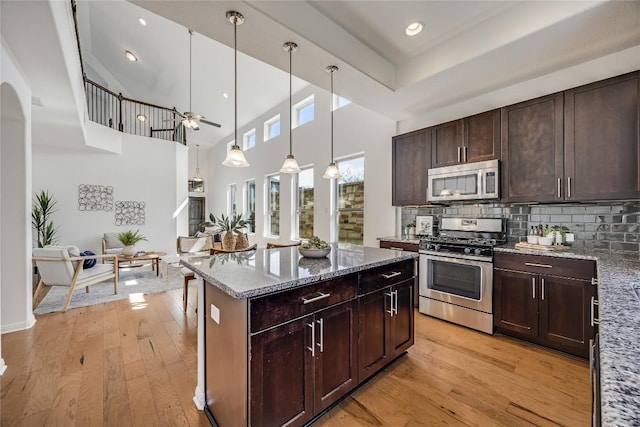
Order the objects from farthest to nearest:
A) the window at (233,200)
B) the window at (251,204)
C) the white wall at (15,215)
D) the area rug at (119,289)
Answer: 1. the window at (233,200)
2. the window at (251,204)
3. the area rug at (119,289)
4. the white wall at (15,215)

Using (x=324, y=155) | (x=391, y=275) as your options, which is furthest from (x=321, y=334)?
(x=324, y=155)

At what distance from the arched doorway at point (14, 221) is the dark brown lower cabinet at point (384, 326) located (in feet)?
12.1

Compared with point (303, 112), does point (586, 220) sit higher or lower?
lower

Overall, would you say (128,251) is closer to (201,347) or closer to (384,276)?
(201,347)

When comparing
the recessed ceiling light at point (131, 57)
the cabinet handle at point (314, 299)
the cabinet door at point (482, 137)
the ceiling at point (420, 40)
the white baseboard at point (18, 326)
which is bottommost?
the white baseboard at point (18, 326)

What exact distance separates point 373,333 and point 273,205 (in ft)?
18.4

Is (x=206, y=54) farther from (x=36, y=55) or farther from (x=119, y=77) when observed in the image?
(x=119, y=77)

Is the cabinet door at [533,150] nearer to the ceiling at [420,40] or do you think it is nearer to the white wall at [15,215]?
the ceiling at [420,40]

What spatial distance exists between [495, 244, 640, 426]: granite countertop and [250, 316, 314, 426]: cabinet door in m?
1.20

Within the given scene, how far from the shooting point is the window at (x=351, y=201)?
4.89 meters

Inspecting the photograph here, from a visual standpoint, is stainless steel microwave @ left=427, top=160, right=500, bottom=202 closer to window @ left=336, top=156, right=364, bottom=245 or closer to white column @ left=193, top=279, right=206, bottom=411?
window @ left=336, top=156, right=364, bottom=245

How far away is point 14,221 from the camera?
9.51ft

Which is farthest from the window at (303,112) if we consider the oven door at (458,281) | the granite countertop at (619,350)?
the granite countertop at (619,350)

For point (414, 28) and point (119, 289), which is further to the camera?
point (119, 289)
